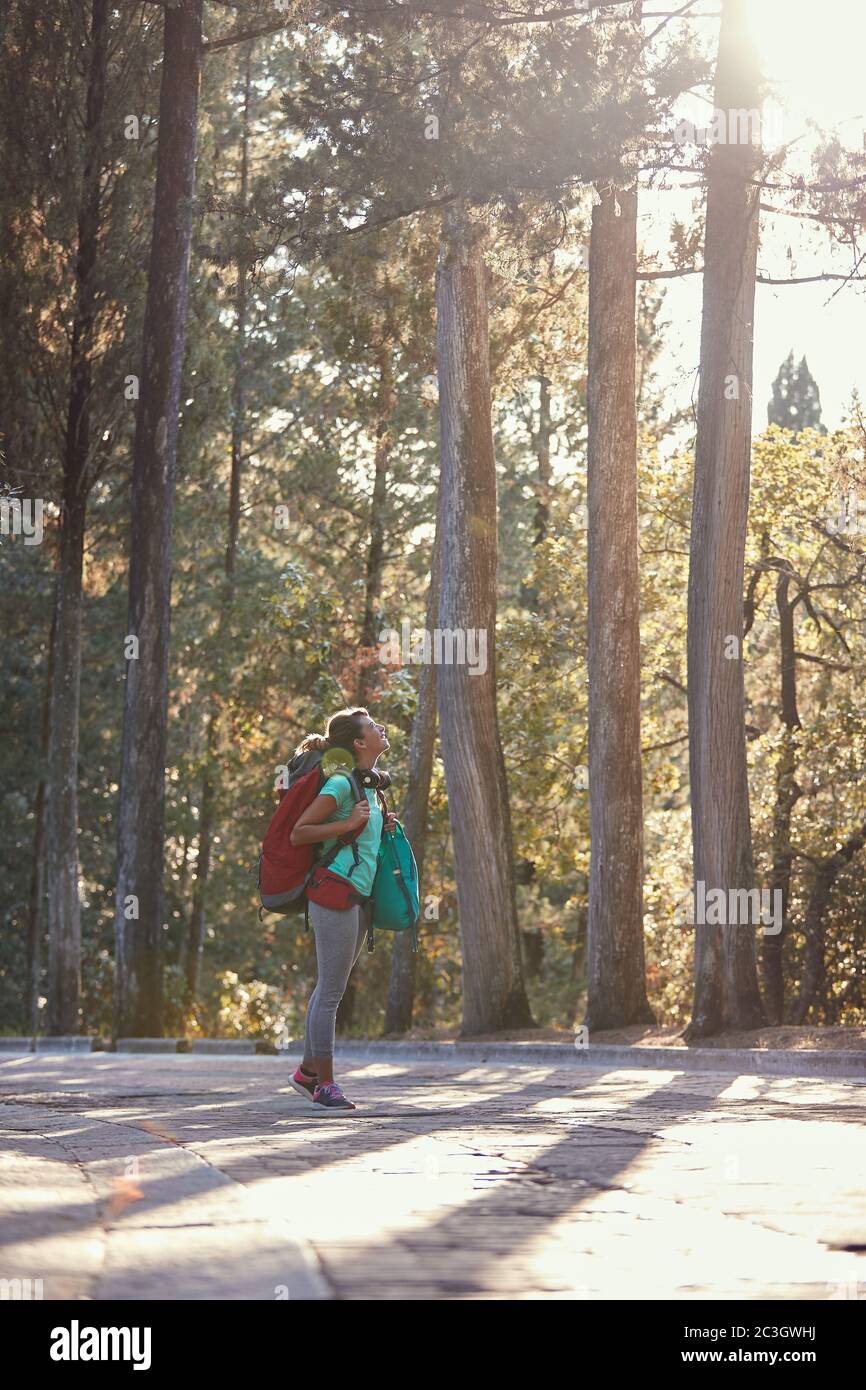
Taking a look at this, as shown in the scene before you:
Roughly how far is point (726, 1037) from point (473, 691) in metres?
5.91

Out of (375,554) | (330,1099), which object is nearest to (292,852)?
(330,1099)

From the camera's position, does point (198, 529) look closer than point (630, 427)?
No

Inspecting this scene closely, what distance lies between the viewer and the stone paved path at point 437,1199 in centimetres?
474

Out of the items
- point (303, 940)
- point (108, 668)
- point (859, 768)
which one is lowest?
point (303, 940)

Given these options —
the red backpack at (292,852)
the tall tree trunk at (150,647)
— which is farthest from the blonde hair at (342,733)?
the tall tree trunk at (150,647)

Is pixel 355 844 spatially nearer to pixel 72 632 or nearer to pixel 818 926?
pixel 818 926

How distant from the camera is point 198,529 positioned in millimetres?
38094

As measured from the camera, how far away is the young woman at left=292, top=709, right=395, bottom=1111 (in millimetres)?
9797

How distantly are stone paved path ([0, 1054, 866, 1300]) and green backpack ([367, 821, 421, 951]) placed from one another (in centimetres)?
98

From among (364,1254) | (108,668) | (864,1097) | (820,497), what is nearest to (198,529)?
(108,668)
